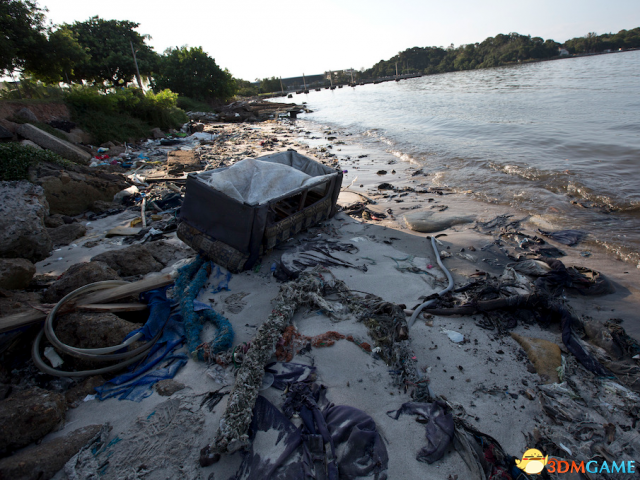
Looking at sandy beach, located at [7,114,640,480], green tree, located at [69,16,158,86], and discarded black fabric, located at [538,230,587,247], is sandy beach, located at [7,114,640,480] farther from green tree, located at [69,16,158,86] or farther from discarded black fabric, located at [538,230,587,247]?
green tree, located at [69,16,158,86]

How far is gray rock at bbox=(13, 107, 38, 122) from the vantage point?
32.2 ft

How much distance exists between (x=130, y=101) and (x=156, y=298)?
16307 mm

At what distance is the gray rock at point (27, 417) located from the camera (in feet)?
6.28

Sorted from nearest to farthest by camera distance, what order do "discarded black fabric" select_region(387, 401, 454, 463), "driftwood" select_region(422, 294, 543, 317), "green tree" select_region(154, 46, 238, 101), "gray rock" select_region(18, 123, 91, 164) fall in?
"discarded black fabric" select_region(387, 401, 454, 463) < "driftwood" select_region(422, 294, 543, 317) < "gray rock" select_region(18, 123, 91, 164) < "green tree" select_region(154, 46, 238, 101)

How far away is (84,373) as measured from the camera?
2488mm

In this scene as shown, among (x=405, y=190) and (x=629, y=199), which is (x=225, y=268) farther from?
(x=629, y=199)

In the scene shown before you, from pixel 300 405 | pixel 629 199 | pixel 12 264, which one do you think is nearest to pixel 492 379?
pixel 300 405

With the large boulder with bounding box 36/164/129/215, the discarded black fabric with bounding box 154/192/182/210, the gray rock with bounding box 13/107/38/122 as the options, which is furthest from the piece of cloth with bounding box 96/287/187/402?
the gray rock with bounding box 13/107/38/122

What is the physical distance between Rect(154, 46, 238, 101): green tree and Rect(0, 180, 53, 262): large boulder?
104ft

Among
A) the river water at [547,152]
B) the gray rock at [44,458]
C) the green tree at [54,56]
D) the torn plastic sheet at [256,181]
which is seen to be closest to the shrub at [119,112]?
the green tree at [54,56]

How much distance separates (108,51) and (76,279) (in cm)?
3304

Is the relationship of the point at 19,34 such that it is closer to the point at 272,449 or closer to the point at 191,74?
the point at 191,74

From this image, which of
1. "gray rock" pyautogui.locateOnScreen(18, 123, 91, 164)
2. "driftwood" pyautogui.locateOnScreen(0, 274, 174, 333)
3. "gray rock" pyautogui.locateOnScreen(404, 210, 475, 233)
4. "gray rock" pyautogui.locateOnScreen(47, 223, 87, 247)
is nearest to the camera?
"driftwood" pyautogui.locateOnScreen(0, 274, 174, 333)

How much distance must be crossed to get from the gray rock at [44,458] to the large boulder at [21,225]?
140 inches
